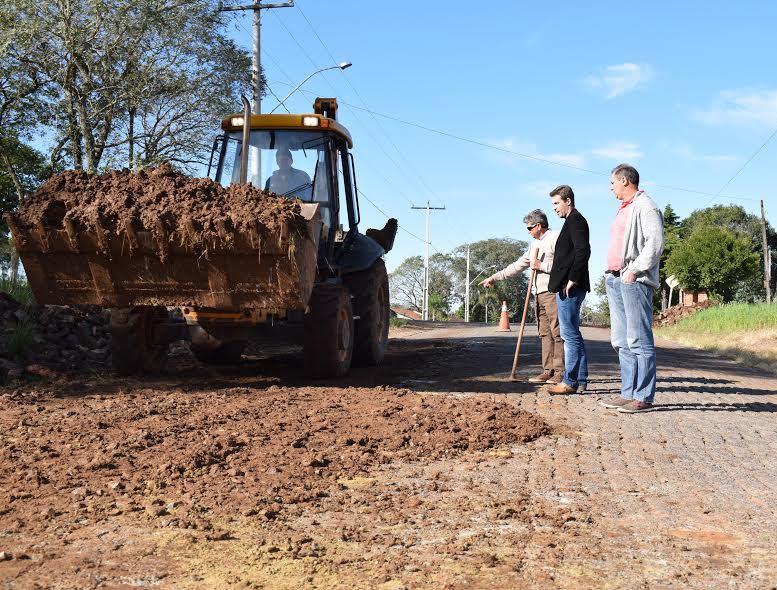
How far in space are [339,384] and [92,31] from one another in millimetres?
13407

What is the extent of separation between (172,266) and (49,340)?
3.84m

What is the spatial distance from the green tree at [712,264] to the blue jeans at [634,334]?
31.3 metres

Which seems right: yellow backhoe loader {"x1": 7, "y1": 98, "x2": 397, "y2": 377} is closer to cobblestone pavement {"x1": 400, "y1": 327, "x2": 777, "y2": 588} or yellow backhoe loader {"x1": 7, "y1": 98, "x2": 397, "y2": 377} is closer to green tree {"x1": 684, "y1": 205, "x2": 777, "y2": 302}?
cobblestone pavement {"x1": 400, "y1": 327, "x2": 777, "y2": 588}

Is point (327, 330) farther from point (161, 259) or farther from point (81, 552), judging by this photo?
point (81, 552)

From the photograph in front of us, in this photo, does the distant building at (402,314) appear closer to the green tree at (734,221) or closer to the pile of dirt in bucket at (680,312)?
the pile of dirt in bucket at (680,312)

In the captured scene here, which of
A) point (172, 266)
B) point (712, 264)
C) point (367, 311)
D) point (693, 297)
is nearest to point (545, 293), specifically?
point (367, 311)

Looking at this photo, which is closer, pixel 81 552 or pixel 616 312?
pixel 81 552

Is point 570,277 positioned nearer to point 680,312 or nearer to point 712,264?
point 680,312

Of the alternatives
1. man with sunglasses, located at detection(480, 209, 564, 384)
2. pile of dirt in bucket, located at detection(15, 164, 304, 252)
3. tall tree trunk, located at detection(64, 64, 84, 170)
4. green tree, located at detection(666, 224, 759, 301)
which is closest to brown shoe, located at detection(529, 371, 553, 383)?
man with sunglasses, located at detection(480, 209, 564, 384)

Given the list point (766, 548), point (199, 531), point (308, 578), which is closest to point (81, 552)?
point (199, 531)

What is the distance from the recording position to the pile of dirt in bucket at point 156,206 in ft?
23.3

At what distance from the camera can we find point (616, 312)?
7453mm

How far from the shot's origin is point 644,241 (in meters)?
7.14

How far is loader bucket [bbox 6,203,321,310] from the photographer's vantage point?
7.17 metres
